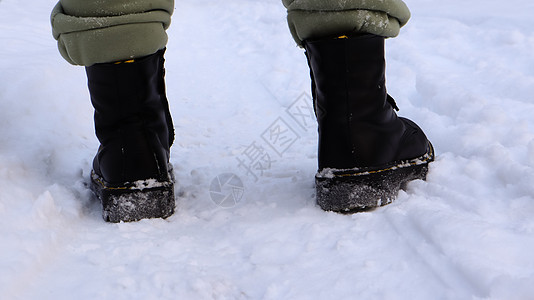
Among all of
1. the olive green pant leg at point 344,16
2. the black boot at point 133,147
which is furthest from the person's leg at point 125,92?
the olive green pant leg at point 344,16

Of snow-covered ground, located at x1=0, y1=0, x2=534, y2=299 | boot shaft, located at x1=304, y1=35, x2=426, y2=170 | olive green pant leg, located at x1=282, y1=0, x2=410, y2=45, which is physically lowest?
snow-covered ground, located at x1=0, y1=0, x2=534, y2=299

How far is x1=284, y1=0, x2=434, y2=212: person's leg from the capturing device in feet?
3.91

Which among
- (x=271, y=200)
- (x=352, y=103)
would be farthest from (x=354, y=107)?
(x=271, y=200)

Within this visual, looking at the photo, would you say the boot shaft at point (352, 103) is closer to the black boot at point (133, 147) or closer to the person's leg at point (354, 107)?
the person's leg at point (354, 107)

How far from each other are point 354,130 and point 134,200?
1.80ft

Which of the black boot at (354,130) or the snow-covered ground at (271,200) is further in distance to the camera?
the black boot at (354,130)

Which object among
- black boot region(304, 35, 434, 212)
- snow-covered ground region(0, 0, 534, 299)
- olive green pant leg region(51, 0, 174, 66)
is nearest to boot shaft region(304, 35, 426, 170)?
black boot region(304, 35, 434, 212)

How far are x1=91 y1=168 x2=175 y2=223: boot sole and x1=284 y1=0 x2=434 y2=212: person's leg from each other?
1.26ft

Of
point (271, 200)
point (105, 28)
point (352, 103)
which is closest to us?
point (105, 28)

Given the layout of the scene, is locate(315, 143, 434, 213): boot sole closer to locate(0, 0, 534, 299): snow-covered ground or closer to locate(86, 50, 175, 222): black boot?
locate(0, 0, 534, 299): snow-covered ground

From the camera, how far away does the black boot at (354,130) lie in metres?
1.23

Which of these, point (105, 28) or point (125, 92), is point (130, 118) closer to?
point (125, 92)

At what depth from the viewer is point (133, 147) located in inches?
50.0

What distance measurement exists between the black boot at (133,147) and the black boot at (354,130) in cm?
38
